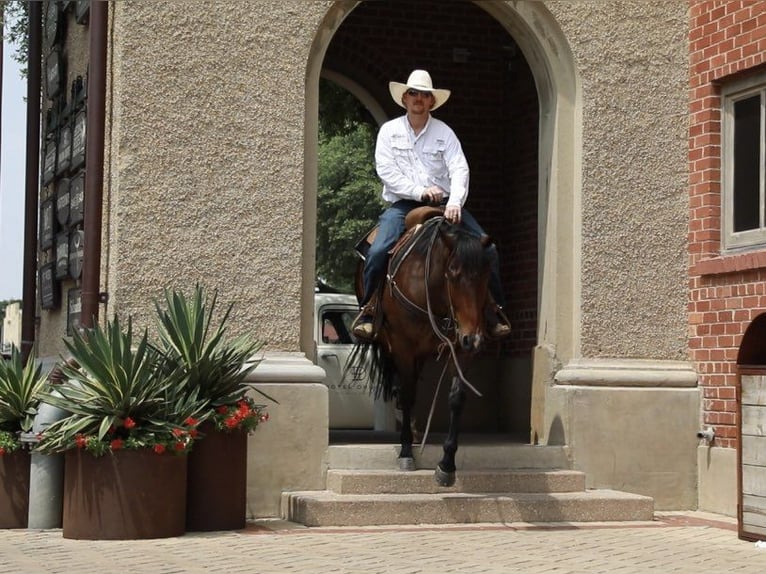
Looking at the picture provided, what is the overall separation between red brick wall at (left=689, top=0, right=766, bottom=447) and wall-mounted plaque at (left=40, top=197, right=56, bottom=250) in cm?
591

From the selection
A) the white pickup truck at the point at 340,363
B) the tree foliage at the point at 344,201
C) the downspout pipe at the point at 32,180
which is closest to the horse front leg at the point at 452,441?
the downspout pipe at the point at 32,180

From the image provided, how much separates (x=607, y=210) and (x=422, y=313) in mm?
2248

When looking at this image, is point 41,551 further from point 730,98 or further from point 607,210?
Result: point 730,98

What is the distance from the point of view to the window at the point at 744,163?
421 inches

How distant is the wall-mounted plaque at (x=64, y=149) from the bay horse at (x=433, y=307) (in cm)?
359

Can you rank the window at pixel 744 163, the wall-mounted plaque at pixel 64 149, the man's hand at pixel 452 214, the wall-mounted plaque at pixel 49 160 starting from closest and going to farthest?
the man's hand at pixel 452 214
the window at pixel 744 163
the wall-mounted plaque at pixel 64 149
the wall-mounted plaque at pixel 49 160

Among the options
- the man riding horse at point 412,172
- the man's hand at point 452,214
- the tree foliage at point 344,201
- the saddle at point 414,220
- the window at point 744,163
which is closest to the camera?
the man's hand at point 452,214

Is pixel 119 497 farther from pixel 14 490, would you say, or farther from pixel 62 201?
pixel 62 201

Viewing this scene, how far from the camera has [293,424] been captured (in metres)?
10.2

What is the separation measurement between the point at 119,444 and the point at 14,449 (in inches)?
45.1

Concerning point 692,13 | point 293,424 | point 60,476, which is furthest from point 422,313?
point 692,13

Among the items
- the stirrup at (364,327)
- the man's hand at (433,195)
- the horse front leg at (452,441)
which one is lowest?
the horse front leg at (452,441)

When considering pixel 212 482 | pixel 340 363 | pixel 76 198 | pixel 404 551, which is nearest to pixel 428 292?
pixel 212 482

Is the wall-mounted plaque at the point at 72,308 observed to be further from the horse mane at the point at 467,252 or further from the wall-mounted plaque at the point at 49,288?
the horse mane at the point at 467,252
